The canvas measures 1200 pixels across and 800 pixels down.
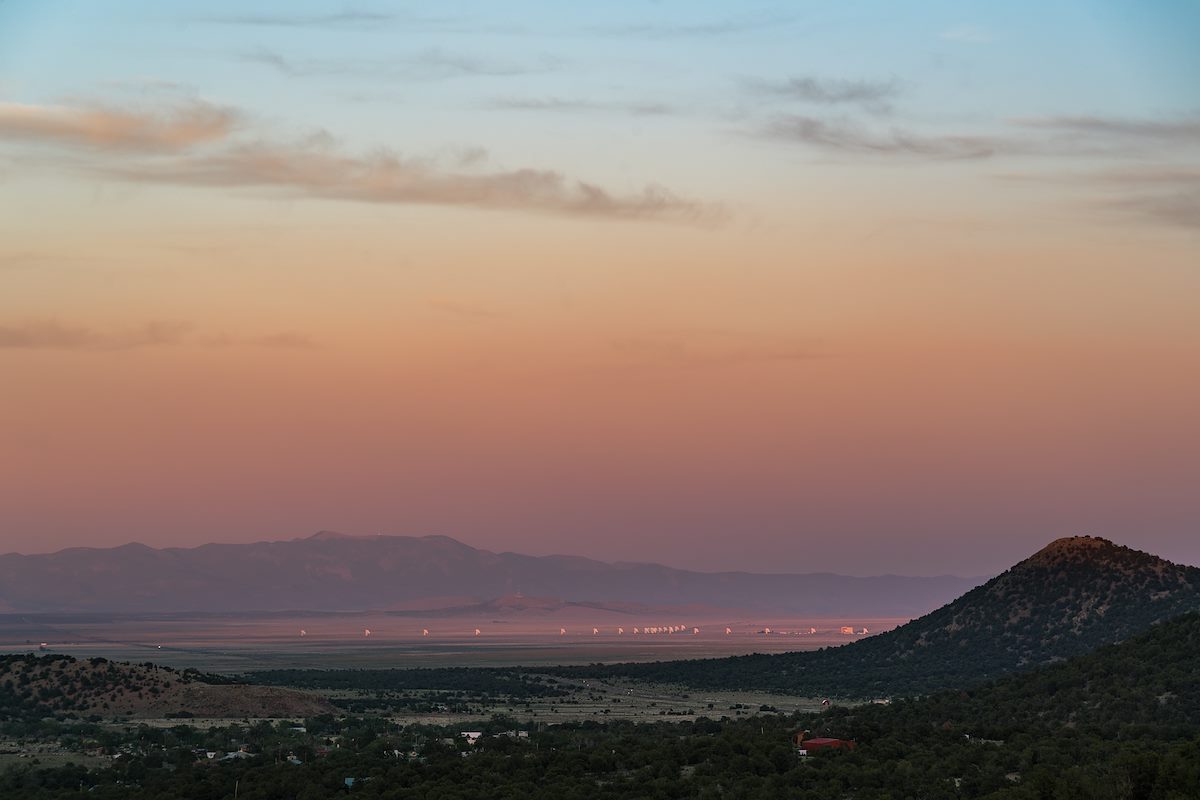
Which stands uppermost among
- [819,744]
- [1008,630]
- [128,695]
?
[1008,630]

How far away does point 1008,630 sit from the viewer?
150 m

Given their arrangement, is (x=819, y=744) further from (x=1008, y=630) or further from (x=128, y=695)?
(x=1008, y=630)

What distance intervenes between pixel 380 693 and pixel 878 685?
41.0 m

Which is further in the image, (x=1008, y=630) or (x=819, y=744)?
(x=1008, y=630)

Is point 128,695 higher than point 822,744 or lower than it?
higher

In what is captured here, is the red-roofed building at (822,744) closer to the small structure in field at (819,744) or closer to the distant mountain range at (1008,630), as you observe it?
the small structure in field at (819,744)

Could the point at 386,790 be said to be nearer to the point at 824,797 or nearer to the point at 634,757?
the point at 634,757

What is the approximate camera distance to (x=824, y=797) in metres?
60.2

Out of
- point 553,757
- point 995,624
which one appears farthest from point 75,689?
point 995,624

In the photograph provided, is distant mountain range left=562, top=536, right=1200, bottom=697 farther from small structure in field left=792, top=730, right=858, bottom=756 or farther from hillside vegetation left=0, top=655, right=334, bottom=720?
small structure in field left=792, top=730, right=858, bottom=756

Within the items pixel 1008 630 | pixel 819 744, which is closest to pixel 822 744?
pixel 819 744

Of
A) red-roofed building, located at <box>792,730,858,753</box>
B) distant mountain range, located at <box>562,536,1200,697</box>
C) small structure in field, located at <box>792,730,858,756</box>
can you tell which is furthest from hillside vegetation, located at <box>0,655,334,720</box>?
distant mountain range, located at <box>562,536,1200,697</box>

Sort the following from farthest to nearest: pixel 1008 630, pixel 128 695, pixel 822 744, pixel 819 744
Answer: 1. pixel 1008 630
2. pixel 128 695
3. pixel 819 744
4. pixel 822 744

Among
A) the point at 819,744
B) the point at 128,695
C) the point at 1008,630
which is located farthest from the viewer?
the point at 1008,630
